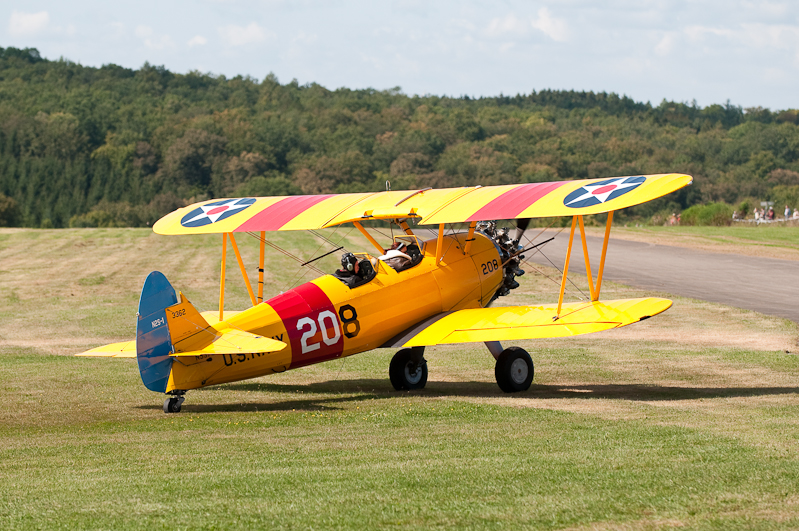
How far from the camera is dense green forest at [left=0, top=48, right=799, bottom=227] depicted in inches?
3612

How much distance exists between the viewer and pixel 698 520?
4.99 meters

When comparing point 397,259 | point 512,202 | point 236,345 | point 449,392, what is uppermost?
point 512,202

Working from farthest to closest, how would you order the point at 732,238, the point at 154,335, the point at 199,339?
the point at 732,238, the point at 199,339, the point at 154,335

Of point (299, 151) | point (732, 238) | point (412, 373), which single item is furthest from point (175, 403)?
point (299, 151)

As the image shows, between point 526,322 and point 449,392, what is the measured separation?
4.47 ft

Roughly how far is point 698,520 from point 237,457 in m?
3.62

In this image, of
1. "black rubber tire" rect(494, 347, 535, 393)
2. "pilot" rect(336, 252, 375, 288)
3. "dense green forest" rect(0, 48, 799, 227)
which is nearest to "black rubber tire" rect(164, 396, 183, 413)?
"pilot" rect(336, 252, 375, 288)

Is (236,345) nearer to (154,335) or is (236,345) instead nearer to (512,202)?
(154,335)

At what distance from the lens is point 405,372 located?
11.3m

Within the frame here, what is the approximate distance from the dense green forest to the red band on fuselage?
236 ft

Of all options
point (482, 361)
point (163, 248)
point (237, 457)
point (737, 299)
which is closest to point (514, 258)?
point (482, 361)

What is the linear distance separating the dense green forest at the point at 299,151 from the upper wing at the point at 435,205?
6937cm

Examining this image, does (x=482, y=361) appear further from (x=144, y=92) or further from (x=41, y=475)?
(x=144, y=92)

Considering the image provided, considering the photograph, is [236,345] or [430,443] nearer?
[430,443]
